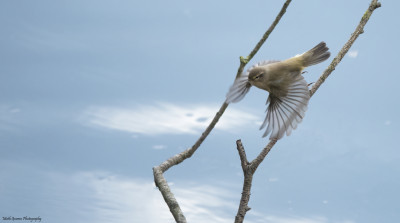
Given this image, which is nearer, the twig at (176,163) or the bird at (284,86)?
the twig at (176,163)

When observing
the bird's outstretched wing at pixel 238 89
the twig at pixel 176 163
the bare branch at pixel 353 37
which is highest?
the bare branch at pixel 353 37

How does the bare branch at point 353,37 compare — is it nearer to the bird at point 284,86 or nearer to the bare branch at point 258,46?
the bird at point 284,86

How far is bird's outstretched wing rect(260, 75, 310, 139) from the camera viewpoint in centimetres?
326

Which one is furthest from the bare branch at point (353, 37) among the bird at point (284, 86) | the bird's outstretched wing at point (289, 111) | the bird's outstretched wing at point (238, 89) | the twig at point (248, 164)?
the bird's outstretched wing at point (238, 89)

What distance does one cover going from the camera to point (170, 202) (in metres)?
2.97

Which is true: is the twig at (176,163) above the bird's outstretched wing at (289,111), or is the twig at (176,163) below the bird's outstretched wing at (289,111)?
below

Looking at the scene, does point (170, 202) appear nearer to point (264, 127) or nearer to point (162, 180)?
point (162, 180)

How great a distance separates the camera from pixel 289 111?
3.39 meters

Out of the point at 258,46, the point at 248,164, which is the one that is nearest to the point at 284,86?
the point at 248,164

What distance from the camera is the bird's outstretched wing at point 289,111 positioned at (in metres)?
3.26

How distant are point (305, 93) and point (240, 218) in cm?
96

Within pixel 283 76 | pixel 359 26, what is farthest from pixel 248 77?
pixel 359 26

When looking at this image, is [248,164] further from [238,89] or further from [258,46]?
[258,46]

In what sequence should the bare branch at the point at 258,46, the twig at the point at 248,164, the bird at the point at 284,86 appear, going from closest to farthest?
the bare branch at the point at 258,46 → the bird at the point at 284,86 → the twig at the point at 248,164
